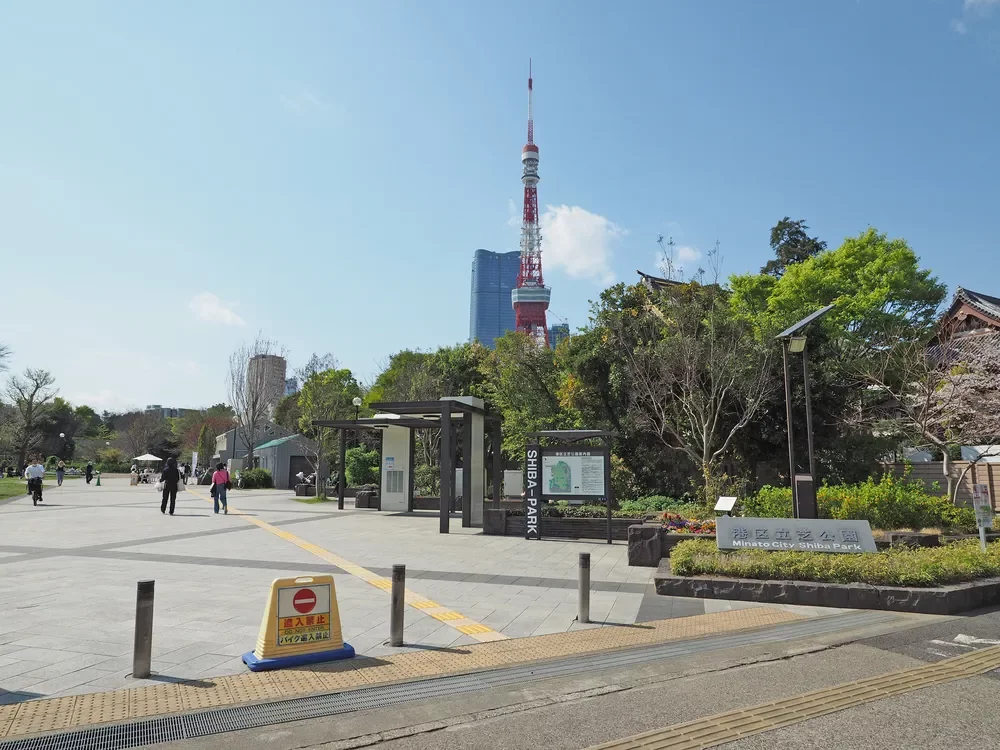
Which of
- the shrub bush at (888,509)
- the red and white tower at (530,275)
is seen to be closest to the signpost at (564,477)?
the shrub bush at (888,509)

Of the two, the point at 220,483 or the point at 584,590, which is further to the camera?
the point at 220,483

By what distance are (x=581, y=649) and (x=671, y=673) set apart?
969mm

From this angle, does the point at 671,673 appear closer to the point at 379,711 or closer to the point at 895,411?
the point at 379,711

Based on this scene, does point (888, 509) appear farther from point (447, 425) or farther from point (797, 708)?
point (797, 708)

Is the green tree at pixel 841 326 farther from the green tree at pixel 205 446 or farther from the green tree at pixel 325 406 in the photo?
the green tree at pixel 205 446

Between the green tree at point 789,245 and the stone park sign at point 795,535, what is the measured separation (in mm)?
42017

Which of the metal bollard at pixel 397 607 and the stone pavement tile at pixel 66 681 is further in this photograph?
the metal bollard at pixel 397 607

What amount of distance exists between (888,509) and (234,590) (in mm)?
12299

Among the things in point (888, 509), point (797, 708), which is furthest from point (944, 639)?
point (888, 509)

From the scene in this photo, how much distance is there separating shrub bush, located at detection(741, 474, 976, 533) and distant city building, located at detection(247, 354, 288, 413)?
36218 mm

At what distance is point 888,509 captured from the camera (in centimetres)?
1310

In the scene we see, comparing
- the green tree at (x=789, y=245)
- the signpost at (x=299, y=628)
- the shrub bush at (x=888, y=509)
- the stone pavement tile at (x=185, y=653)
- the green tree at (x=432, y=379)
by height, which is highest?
the green tree at (x=789, y=245)

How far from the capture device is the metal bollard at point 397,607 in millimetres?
6211

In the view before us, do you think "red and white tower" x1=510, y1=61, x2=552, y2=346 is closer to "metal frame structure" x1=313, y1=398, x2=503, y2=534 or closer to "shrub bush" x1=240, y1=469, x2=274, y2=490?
"shrub bush" x1=240, y1=469, x2=274, y2=490
